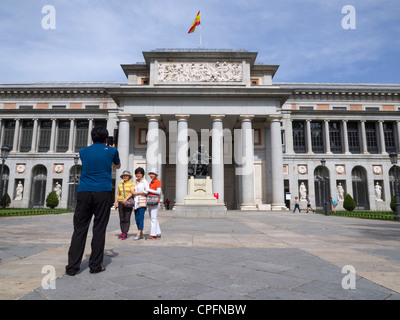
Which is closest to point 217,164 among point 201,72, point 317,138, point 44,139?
point 201,72

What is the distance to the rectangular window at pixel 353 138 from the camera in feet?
134

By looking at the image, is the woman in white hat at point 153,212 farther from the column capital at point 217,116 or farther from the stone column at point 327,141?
the stone column at point 327,141

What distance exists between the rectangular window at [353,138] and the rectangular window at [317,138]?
13.8 ft

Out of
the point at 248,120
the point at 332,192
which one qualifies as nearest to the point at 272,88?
A: the point at 248,120

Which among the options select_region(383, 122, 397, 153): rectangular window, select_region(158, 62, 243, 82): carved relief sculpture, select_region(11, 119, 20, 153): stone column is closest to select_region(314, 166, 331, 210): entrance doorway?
select_region(383, 122, 397, 153): rectangular window

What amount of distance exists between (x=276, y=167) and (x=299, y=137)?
595 inches

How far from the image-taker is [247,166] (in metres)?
27.0

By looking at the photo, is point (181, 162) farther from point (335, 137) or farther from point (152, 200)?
point (335, 137)

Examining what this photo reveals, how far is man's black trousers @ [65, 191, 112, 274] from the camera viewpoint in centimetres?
374

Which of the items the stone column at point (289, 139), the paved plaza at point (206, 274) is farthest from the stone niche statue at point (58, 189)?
the paved plaza at point (206, 274)

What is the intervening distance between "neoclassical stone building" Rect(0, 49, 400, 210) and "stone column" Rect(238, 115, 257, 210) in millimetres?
1713

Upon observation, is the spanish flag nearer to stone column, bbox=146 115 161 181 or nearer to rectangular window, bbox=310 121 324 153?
stone column, bbox=146 115 161 181
